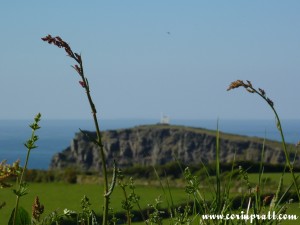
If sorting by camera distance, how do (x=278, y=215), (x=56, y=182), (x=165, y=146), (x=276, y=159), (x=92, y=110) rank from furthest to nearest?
1. (x=165, y=146)
2. (x=276, y=159)
3. (x=56, y=182)
4. (x=278, y=215)
5. (x=92, y=110)

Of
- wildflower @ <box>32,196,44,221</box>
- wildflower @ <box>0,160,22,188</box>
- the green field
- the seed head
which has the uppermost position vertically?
the seed head

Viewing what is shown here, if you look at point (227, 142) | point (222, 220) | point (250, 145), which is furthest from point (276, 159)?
point (222, 220)

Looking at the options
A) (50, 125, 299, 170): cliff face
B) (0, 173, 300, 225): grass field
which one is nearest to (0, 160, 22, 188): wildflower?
(0, 173, 300, 225): grass field

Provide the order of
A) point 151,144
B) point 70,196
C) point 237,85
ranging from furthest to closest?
point 151,144 → point 70,196 → point 237,85

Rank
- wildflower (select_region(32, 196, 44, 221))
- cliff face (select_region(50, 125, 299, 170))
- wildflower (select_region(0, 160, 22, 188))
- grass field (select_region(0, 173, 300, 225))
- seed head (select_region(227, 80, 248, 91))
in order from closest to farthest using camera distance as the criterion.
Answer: wildflower (select_region(0, 160, 22, 188)), wildflower (select_region(32, 196, 44, 221)), seed head (select_region(227, 80, 248, 91)), grass field (select_region(0, 173, 300, 225)), cliff face (select_region(50, 125, 299, 170))

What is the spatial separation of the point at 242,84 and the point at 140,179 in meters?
9.17

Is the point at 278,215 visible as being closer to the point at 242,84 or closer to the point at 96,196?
the point at 242,84

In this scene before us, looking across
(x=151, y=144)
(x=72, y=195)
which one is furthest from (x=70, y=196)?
(x=151, y=144)

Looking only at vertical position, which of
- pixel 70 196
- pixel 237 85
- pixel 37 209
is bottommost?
pixel 70 196

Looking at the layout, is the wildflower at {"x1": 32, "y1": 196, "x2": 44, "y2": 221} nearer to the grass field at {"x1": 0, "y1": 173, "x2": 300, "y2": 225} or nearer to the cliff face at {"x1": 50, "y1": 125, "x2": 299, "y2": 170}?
the grass field at {"x1": 0, "y1": 173, "x2": 300, "y2": 225}

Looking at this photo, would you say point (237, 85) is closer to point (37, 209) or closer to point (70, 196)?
point (37, 209)

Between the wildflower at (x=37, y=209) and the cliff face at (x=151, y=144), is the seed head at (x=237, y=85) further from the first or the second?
the cliff face at (x=151, y=144)

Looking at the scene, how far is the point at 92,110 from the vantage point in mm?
1079

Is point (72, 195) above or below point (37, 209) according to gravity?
below
